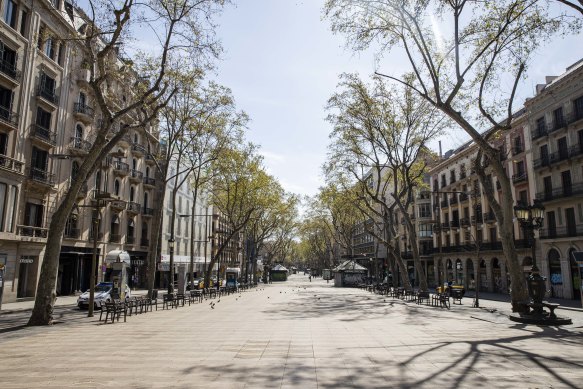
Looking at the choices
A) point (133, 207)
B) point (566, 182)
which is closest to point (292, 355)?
point (566, 182)

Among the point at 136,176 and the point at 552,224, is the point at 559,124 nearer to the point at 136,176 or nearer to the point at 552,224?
the point at 552,224

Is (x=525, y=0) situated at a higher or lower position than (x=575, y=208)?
higher

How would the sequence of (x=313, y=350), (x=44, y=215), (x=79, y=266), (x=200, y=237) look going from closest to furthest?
(x=313, y=350), (x=44, y=215), (x=79, y=266), (x=200, y=237)

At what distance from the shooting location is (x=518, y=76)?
700 inches

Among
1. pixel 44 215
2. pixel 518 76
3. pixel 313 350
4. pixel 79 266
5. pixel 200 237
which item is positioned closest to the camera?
pixel 313 350

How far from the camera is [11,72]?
23.6 metres

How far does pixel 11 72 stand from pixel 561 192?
38.4 m

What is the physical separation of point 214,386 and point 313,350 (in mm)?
3738

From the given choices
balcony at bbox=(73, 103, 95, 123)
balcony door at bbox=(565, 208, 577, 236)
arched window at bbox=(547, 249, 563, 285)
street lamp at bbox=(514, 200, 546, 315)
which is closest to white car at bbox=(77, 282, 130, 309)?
balcony at bbox=(73, 103, 95, 123)

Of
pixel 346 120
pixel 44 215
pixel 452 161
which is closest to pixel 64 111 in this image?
pixel 44 215

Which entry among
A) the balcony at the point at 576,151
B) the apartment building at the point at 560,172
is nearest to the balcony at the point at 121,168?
the apartment building at the point at 560,172

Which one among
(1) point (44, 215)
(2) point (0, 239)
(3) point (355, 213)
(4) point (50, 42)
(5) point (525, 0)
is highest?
(4) point (50, 42)

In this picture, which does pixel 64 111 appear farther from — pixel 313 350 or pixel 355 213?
pixel 355 213

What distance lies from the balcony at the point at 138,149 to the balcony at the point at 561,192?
118 ft
